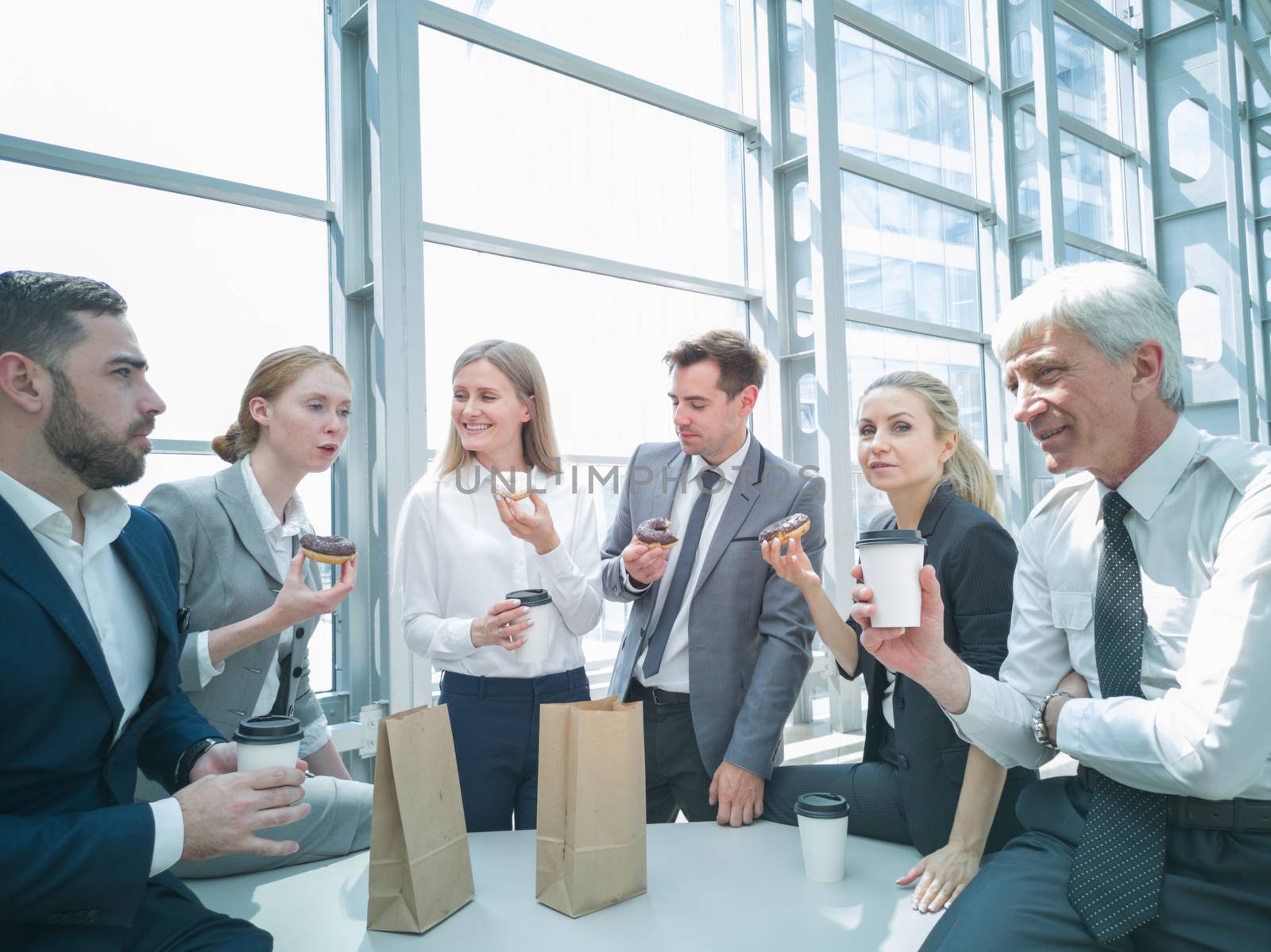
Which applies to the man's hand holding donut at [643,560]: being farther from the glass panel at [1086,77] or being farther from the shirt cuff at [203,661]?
the glass panel at [1086,77]

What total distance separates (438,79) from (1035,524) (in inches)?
153

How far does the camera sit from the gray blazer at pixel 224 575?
1.82 m

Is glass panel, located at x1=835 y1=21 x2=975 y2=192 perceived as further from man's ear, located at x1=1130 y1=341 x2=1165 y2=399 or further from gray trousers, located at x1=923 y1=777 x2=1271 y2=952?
gray trousers, located at x1=923 y1=777 x2=1271 y2=952

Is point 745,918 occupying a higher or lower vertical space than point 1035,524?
lower

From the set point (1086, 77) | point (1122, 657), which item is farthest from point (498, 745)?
point (1086, 77)

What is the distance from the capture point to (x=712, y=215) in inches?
223

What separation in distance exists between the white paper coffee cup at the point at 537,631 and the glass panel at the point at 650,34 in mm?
3746

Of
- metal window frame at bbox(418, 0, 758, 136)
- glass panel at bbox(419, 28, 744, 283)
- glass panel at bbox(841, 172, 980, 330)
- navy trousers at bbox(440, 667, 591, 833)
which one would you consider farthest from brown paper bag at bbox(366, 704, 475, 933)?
glass panel at bbox(841, 172, 980, 330)

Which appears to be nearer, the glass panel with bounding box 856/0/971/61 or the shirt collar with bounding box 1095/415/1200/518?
the shirt collar with bounding box 1095/415/1200/518

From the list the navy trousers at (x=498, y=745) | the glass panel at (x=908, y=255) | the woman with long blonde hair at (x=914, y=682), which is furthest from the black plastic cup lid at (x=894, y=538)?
the glass panel at (x=908, y=255)

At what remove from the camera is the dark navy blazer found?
3.20 feet

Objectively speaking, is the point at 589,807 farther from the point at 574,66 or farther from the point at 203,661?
the point at 574,66

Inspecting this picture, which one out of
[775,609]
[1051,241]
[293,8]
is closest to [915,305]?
[1051,241]

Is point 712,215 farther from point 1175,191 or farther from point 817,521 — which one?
point 1175,191
